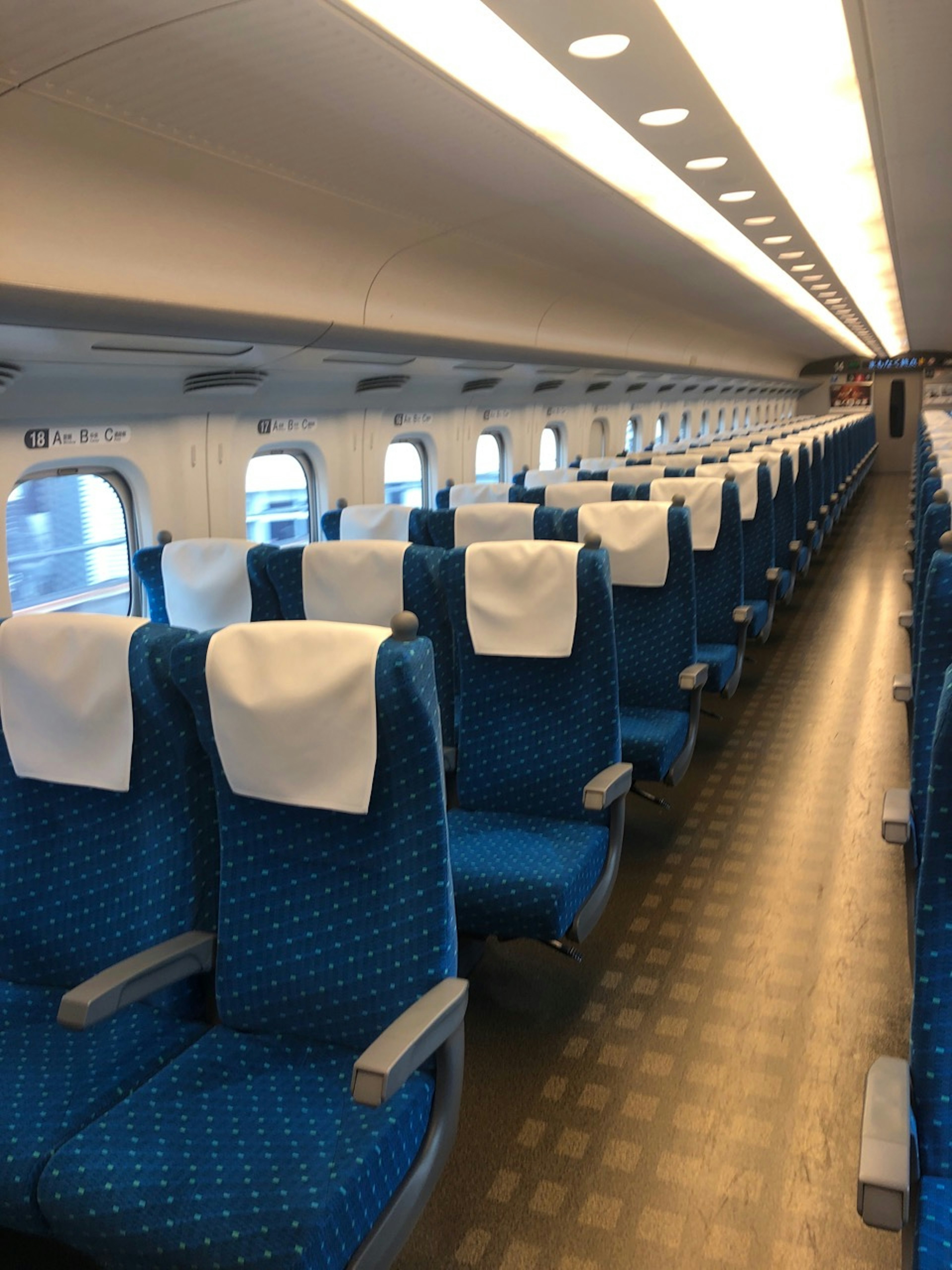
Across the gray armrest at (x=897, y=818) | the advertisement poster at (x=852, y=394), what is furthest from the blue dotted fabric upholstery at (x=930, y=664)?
the advertisement poster at (x=852, y=394)

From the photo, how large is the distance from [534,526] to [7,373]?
212 centimetres

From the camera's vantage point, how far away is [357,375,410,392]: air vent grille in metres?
6.64

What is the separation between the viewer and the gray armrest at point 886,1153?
1.40 meters

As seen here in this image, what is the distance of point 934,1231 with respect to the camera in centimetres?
151

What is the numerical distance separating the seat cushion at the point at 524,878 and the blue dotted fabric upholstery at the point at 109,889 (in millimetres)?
721

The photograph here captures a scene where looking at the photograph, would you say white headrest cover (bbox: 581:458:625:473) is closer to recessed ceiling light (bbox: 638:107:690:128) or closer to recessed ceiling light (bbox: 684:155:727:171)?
recessed ceiling light (bbox: 684:155:727:171)

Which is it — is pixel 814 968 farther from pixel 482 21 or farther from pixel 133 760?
pixel 482 21

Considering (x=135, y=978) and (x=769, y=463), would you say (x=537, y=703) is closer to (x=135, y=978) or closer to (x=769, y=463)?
(x=135, y=978)

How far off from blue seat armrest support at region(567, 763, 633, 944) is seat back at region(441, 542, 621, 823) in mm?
53

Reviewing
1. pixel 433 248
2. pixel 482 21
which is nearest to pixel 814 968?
pixel 482 21

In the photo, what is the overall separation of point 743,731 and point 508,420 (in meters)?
4.68

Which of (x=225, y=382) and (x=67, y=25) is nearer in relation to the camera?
(x=67, y=25)

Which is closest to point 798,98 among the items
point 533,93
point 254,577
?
point 533,93

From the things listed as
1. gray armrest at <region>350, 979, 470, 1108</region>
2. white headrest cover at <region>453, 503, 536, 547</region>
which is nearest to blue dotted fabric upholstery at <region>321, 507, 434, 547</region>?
white headrest cover at <region>453, 503, 536, 547</region>
